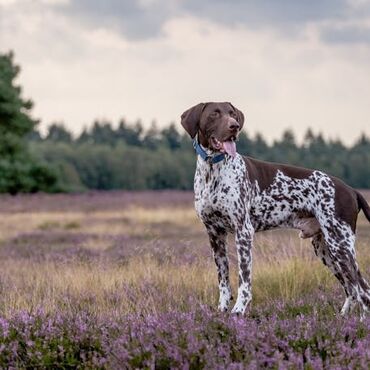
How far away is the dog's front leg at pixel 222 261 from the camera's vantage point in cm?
758

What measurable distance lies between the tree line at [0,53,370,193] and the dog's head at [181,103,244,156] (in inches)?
1540

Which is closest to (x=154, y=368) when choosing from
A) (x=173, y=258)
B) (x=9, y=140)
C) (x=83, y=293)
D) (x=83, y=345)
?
(x=83, y=345)

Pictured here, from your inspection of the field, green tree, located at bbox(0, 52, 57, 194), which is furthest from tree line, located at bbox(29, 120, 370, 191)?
the field

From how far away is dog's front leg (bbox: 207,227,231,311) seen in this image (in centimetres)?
758

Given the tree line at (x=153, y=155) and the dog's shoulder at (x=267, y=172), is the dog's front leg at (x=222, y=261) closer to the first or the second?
the dog's shoulder at (x=267, y=172)

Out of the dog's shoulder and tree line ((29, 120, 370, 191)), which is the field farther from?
tree line ((29, 120, 370, 191))

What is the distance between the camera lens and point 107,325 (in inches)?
232

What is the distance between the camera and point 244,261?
24.2 feet

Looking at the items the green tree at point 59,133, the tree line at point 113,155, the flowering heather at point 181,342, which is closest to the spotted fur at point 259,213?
the flowering heather at point 181,342

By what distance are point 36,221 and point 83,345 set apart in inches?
817

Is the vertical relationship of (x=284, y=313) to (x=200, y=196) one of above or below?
below

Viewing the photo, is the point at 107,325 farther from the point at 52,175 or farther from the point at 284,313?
the point at 52,175

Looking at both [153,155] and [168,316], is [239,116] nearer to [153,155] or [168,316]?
[168,316]

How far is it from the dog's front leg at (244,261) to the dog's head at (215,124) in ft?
2.38
